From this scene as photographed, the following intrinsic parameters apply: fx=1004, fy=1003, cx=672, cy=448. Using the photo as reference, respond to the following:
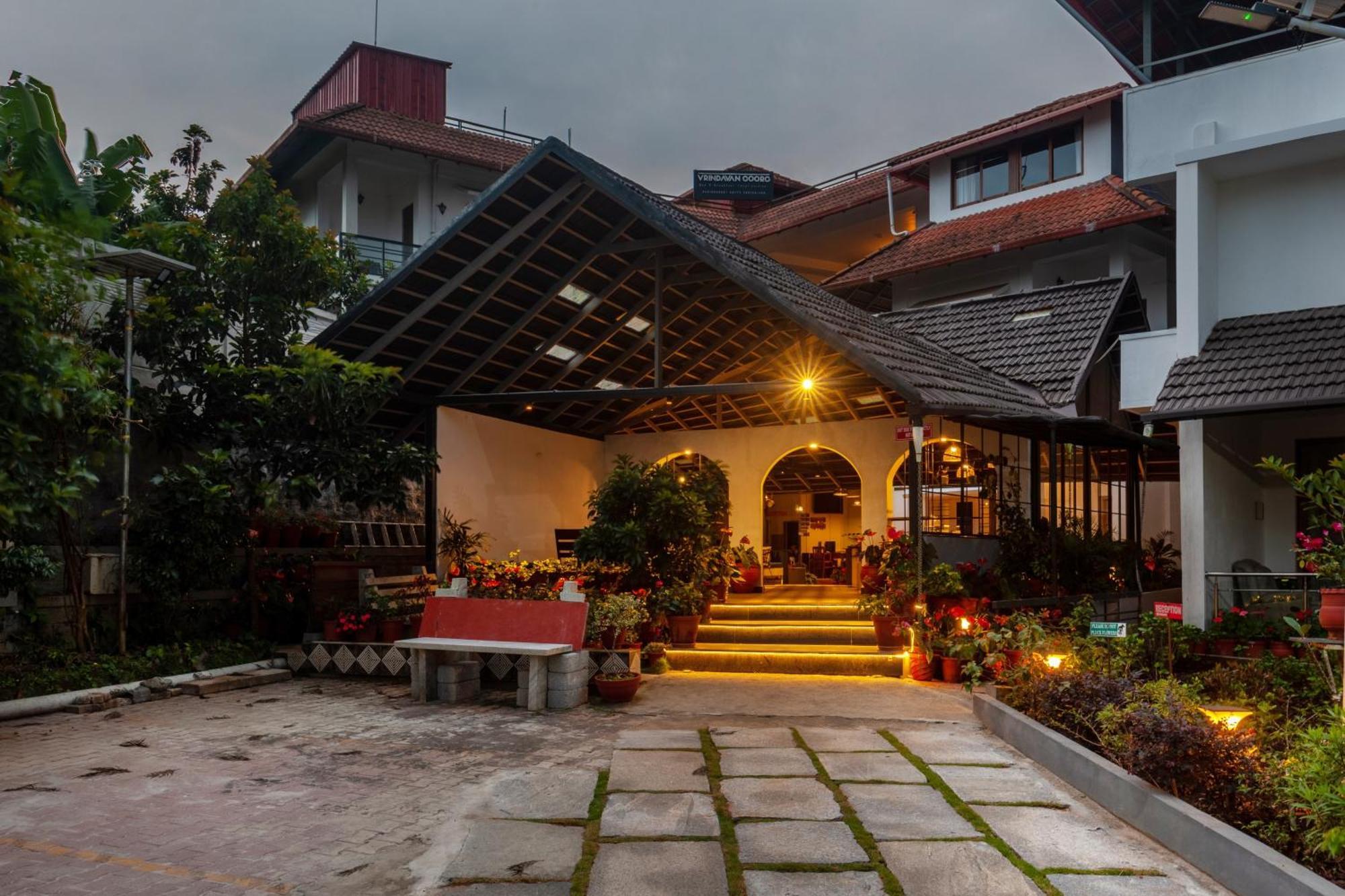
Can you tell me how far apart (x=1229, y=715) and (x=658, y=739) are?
12.6 feet

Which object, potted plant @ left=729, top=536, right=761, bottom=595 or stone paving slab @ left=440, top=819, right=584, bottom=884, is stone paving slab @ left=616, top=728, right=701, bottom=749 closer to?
stone paving slab @ left=440, top=819, right=584, bottom=884

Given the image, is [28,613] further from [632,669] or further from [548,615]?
[632,669]

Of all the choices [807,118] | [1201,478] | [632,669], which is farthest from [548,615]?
[807,118]

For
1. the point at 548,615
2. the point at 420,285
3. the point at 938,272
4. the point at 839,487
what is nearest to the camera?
the point at 548,615

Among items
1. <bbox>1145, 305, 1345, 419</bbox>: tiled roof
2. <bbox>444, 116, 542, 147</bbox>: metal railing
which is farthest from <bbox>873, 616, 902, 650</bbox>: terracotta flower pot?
<bbox>444, 116, 542, 147</bbox>: metal railing

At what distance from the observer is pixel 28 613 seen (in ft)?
29.8

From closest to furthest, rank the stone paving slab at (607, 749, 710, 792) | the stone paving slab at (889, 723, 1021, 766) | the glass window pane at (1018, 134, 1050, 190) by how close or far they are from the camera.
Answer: the stone paving slab at (607, 749, 710, 792), the stone paving slab at (889, 723, 1021, 766), the glass window pane at (1018, 134, 1050, 190)

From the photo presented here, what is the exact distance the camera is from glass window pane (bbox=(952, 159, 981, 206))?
2069cm

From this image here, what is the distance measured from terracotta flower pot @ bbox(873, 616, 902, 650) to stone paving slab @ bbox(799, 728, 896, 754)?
9.34 ft

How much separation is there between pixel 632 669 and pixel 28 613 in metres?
5.48

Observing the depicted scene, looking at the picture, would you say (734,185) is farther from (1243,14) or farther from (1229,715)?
(1229,715)

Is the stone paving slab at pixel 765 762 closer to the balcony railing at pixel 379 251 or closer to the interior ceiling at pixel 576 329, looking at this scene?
the interior ceiling at pixel 576 329

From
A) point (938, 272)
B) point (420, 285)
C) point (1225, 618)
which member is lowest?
point (1225, 618)

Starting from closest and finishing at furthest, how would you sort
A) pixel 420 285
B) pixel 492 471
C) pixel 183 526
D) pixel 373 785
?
pixel 373 785 < pixel 183 526 < pixel 420 285 < pixel 492 471
